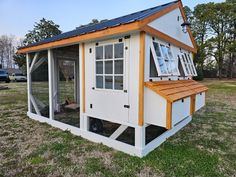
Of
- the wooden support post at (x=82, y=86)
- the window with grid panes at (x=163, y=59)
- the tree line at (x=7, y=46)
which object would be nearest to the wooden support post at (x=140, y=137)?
the window with grid panes at (x=163, y=59)

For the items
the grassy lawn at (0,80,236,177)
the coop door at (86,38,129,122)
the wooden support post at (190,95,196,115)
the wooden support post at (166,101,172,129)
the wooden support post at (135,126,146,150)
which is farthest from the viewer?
the wooden support post at (190,95,196,115)

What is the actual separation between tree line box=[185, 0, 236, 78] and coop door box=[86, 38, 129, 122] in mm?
20756

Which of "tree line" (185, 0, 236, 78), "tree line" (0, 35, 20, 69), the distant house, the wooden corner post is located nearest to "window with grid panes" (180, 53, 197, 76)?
the distant house

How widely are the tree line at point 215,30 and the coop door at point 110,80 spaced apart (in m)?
20.8

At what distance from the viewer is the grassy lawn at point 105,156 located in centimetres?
240

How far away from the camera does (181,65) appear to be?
14.6 feet

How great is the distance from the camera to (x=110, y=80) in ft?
10.4

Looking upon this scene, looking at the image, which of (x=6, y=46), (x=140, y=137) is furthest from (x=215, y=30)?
(x=6, y=46)

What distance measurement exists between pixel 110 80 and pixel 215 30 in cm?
2530

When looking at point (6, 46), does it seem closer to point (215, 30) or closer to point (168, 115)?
point (215, 30)

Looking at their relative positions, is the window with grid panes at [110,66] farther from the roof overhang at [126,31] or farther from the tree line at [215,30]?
the tree line at [215,30]

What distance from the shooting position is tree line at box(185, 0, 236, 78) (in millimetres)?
21203

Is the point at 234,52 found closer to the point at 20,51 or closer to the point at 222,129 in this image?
the point at 222,129

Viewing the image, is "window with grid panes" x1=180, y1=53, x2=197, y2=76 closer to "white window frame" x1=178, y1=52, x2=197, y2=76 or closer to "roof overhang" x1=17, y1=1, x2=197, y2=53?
"white window frame" x1=178, y1=52, x2=197, y2=76
